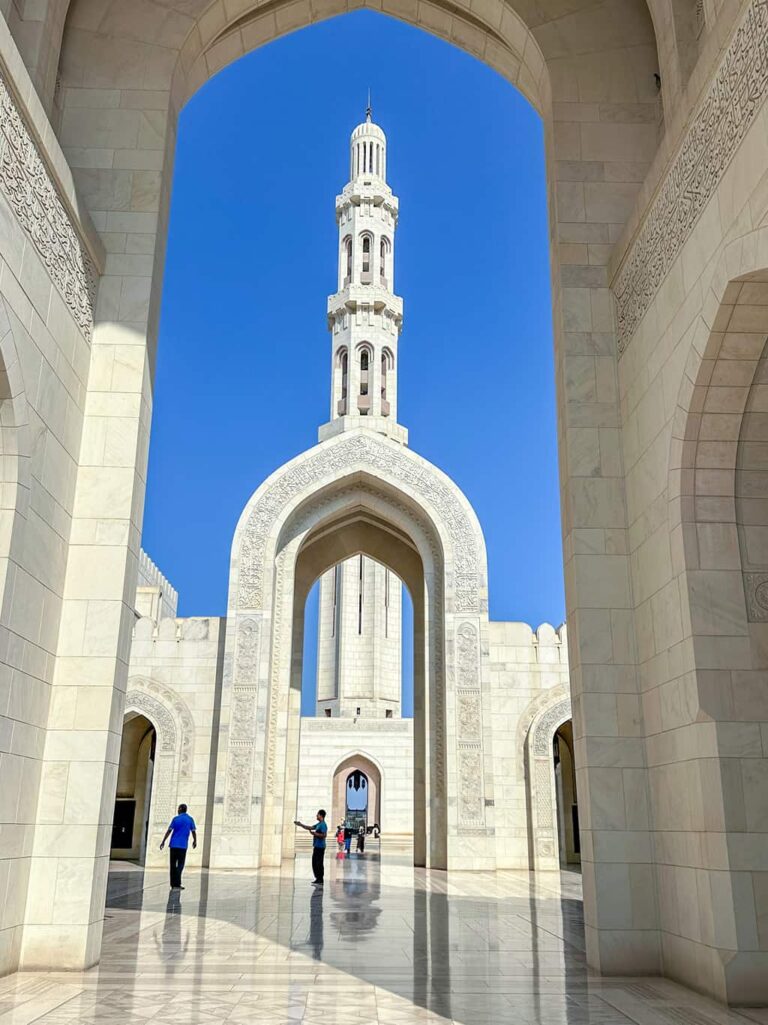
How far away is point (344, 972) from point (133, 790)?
13.5 metres

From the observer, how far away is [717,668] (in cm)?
451

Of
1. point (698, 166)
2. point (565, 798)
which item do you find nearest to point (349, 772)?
point (565, 798)

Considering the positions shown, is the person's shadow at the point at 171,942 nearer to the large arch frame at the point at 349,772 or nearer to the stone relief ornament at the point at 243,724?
the stone relief ornament at the point at 243,724

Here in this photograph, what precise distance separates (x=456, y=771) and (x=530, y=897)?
4.34 m

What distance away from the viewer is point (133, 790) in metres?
17.1

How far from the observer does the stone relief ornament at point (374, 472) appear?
14516 millimetres

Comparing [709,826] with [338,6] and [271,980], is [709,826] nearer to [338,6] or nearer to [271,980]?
[271,980]

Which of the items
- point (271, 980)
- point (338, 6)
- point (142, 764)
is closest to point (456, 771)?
point (142, 764)

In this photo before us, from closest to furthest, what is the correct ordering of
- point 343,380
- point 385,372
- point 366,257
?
point 385,372 < point 343,380 < point 366,257

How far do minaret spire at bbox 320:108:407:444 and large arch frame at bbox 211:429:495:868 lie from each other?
125 inches

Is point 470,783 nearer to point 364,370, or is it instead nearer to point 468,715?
point 468,715

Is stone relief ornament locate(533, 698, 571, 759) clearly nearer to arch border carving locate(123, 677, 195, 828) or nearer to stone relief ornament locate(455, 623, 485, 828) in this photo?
stone relief ornament locate(455, 623, 485, 828)

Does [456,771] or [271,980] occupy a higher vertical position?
[456,771]

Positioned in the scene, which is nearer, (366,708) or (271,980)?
(271,980)
